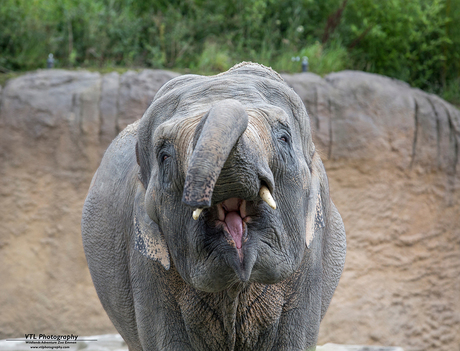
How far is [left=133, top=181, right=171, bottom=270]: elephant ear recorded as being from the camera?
5.29ft

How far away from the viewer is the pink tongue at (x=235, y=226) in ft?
4.26

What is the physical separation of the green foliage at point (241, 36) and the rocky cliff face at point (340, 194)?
2.95 feet

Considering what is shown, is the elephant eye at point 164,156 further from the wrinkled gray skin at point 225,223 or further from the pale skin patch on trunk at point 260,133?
the pale skin patch on trunk at point 260,133

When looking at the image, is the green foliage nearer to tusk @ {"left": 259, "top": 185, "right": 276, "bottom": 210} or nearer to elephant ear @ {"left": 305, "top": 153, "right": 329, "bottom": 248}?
elephant ear @ {"left": 305, "top": 153, "right": 329, "bottom": 248}

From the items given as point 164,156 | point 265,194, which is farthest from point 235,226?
point 164,156

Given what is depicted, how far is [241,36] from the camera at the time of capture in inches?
273

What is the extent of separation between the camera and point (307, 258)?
189cm

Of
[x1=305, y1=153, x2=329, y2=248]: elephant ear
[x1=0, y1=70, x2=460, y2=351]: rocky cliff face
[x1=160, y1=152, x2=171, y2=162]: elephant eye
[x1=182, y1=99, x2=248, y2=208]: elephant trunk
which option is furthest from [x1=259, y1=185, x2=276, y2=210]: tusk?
[x1=0, y1=70, x2=460, y2=351]: rocky cliff face

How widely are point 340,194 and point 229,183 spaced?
4754 mm

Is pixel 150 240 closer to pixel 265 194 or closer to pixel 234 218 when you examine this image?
pixel 234 218

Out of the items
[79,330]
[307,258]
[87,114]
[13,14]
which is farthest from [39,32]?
[307,258]

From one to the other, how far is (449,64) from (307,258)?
552 cm

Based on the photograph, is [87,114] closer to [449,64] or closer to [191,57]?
[191,57]

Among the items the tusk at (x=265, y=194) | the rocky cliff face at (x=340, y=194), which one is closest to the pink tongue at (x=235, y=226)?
the tusk at (x=265, y=194)
